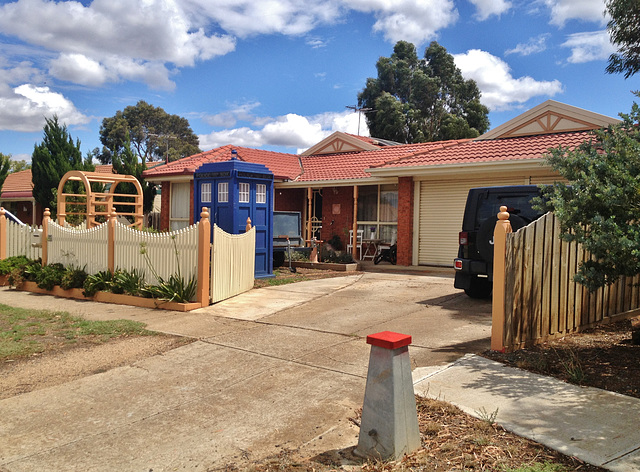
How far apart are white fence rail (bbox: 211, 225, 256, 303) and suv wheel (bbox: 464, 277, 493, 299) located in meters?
4.24

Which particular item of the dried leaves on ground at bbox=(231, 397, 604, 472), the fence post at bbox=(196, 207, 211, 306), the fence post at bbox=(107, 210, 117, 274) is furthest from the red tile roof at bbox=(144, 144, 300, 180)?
the dried leaves on ground at bbox=(231, 397, 604, 472)

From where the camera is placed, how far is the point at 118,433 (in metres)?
4.57

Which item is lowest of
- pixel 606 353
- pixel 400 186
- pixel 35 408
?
pixel 35 408

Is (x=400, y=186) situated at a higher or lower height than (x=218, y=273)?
higher

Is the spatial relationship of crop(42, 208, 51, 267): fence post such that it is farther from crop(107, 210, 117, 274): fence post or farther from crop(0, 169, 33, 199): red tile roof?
crop(0, 169, 33, 199): red tile roof

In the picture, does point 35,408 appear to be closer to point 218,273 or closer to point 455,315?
point 218,273

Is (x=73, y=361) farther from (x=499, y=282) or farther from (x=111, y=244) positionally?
(x=499, y=282)

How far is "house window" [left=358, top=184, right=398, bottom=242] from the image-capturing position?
56.9 ft

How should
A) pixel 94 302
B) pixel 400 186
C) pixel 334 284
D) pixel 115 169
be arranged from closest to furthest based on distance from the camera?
pixel 94 302, pixel 334 284, pixel 400 186, pixel 115 169

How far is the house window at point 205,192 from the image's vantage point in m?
12.7

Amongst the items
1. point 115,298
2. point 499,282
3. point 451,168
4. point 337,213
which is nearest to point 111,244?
point 115,298

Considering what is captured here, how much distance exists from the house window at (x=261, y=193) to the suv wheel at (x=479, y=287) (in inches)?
212

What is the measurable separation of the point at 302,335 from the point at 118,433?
3.30 meters

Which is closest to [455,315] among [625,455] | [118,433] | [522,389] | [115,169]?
[522,389]
